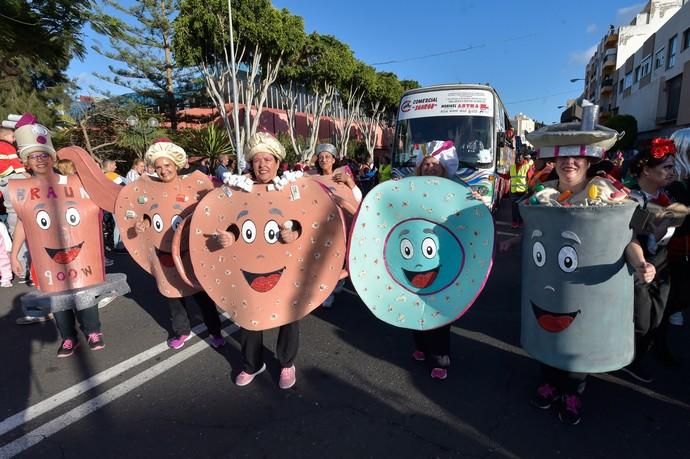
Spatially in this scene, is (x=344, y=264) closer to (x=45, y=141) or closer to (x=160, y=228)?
(x=160, y=228)

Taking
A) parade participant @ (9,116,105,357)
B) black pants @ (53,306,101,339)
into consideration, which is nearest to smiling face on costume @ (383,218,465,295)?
parade participant @ (9,116,105,357)

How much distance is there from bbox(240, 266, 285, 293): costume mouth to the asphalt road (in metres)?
0.76

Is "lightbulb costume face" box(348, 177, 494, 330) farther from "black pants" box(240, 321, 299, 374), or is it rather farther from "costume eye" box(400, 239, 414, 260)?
"black pants" box(240, 321, 299, 374)

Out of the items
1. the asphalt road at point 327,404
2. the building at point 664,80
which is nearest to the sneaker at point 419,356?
the asphalt road at point 327,404

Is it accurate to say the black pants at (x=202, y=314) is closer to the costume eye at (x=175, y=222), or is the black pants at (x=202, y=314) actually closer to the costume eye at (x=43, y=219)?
the costume eye at (x=175, y=222)

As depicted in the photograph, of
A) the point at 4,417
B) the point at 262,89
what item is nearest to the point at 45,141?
the point at 4,417

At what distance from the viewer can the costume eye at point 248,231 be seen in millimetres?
2629

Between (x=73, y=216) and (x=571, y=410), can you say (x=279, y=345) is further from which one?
(x=73, y=216)

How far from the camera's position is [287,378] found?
2.83 meters

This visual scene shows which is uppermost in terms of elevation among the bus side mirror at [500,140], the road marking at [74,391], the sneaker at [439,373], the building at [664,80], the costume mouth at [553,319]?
the building at [664,80]

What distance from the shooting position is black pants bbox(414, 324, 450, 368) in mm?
2850

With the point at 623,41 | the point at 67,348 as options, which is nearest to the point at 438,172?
the point at 67,348

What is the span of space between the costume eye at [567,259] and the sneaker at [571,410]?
85 centimetres

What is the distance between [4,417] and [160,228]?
1538 mm
